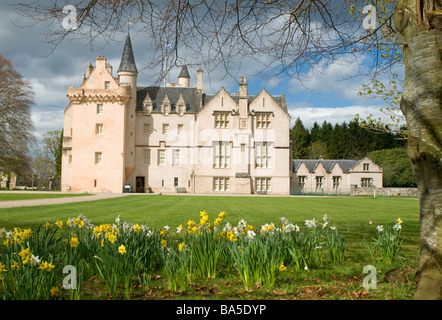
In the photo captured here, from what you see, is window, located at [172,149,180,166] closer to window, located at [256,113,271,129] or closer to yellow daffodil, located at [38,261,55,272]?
window, located at [256,113,271,129]

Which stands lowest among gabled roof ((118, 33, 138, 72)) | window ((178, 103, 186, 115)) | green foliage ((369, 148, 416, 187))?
green foliage ((369, 148, 416, 187))

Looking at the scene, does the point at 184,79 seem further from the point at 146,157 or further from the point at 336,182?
the point at 336,182

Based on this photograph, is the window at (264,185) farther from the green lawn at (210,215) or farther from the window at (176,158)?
the green lawn at (210,215)

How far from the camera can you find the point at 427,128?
12.9 feet

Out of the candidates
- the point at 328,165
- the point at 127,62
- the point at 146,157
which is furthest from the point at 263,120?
the point at 328,165

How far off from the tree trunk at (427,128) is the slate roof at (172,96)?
42068 mm

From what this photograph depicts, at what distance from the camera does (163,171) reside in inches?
1751

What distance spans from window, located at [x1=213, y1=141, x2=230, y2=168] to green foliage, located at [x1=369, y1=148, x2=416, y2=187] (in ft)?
108

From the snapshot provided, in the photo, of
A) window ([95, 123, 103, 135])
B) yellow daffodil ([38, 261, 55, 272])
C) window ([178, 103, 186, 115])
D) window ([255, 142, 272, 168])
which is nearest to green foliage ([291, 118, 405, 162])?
window ([255, 142, 272, 168])

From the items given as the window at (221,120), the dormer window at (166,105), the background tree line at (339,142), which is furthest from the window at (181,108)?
the background tree line at (339,142)

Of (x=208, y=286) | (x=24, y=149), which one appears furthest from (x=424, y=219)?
(x=24, y=149)

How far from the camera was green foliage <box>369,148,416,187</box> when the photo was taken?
202 ft

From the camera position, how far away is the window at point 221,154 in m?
44.4
